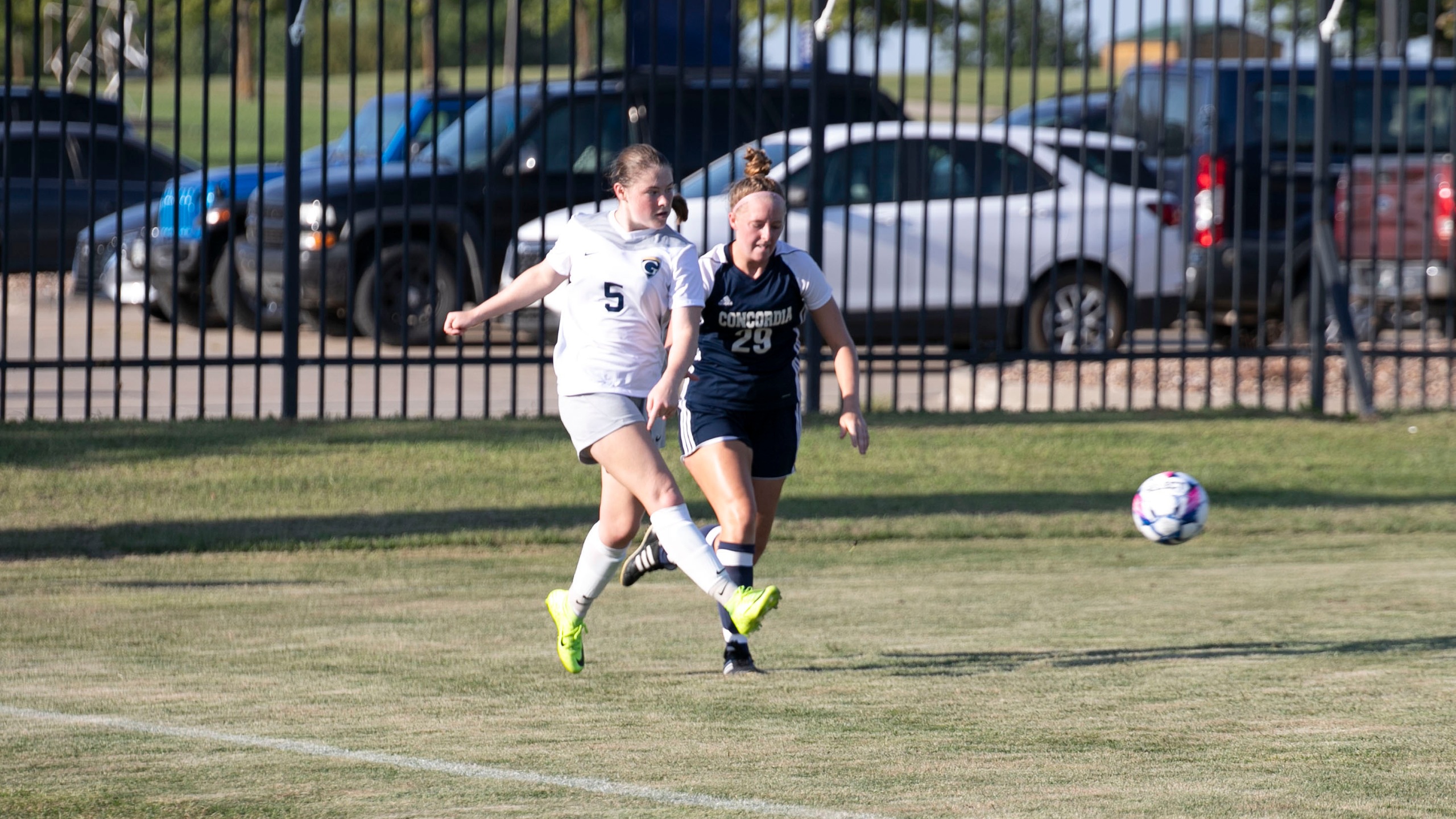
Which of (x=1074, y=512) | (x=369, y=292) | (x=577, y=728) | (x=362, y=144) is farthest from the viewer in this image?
(x=362, y=144)

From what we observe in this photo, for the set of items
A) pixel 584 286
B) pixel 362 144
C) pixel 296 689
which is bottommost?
pixel 296 689

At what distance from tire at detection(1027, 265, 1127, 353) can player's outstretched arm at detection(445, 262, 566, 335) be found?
7758mm

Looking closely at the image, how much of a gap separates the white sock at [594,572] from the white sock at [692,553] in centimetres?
32

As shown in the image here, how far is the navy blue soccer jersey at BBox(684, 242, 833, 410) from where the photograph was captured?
608cm

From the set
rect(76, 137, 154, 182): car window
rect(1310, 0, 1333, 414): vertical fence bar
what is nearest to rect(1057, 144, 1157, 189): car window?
rect(1310, 0, 1333, 414): vertical fence bar

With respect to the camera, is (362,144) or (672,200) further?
(362,144)

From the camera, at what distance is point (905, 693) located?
5.70m

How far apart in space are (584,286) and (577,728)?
1.45 m

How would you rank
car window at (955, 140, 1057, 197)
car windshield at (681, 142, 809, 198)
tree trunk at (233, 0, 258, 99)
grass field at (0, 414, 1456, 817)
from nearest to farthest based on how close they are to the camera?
grass field at (0, 414, 1456, 817) < car windshield at (681, 142, 809, 198) < car window at (955, 140, 1057, 197) < tree trunk at (233, 0, 258, 99)

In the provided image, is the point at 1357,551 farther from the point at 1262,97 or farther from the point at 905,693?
the point at 1262,97

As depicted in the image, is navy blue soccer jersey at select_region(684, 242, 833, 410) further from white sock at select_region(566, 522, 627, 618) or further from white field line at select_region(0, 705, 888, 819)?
white field line at select_region(0, 705, 888, 819)

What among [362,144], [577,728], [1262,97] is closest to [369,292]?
[362,144]

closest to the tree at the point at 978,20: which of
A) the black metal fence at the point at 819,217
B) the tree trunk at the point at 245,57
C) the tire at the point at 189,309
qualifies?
the black metal fence at the point at 819,217

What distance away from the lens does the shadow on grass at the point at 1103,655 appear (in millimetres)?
6156
